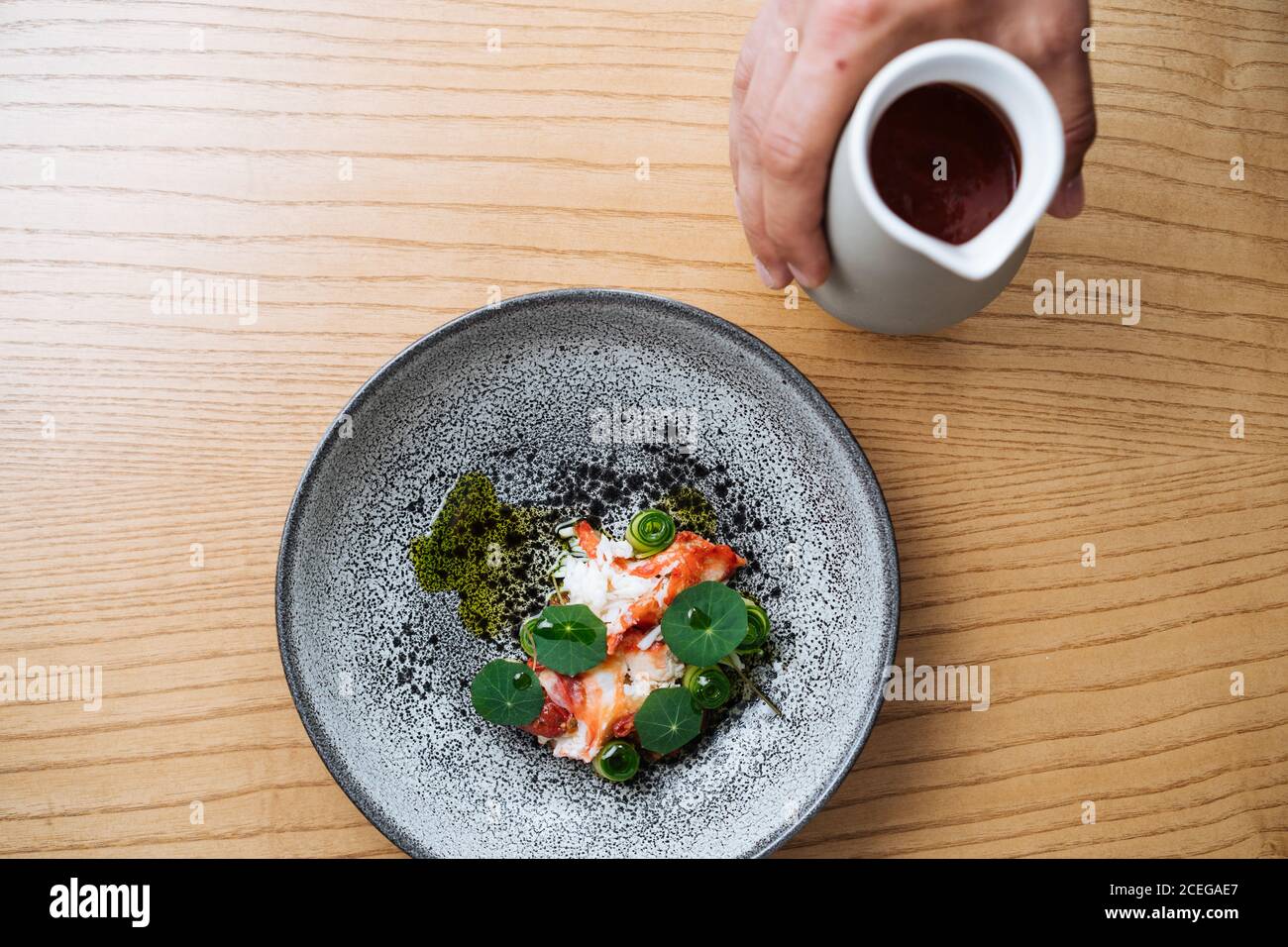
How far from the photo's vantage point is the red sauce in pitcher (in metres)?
0.69

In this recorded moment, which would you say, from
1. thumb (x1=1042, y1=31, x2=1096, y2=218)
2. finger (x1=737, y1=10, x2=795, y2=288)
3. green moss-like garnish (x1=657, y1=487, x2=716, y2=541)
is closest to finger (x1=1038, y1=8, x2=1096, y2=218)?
thumb (x1=1042, y1=31, x2=1096, y2=218)

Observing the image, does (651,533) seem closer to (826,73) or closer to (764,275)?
(764,275)

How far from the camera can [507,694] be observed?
920mm

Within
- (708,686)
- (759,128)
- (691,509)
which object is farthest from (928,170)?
(708,686)

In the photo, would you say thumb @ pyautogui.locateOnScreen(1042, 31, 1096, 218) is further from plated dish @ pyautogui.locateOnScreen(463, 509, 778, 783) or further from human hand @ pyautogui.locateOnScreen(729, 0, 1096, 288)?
plated dish @ pyautogui.locateOnScreen(463, 509, 778, 783)

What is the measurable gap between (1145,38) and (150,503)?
1227 mm

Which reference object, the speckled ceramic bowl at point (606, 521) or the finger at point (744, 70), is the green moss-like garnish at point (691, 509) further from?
the finger at point (744, 70)

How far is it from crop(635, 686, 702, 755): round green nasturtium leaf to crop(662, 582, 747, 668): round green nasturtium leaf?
4cm

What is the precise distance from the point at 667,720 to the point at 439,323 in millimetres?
489

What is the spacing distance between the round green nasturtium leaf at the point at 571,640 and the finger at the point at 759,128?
0.39 m

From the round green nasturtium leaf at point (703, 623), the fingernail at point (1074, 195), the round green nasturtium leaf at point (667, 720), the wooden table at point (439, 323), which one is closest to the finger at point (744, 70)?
the wooden table at point (439, 323)

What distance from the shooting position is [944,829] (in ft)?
3.26

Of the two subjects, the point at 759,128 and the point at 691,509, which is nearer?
the point at 759,128
